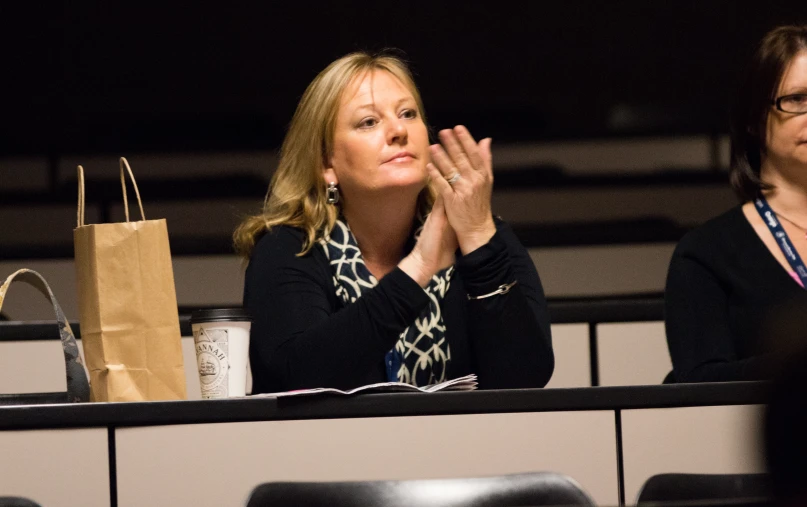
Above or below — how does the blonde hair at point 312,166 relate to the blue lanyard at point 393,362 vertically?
above

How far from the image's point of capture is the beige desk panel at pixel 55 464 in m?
1.13

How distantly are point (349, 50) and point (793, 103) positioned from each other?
1258mm

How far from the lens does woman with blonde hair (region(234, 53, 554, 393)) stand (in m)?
1.57

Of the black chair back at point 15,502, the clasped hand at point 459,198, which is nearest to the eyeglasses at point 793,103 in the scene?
the clasped hand at point 459,198

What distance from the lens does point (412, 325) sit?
5.82 feet

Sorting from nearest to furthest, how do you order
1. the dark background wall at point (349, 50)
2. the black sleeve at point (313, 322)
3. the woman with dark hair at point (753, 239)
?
1. the black sleeve at point (313, 322)
2. the woman with dark hair at point (753, 239)
3. the dark background wall at point (349, 50)

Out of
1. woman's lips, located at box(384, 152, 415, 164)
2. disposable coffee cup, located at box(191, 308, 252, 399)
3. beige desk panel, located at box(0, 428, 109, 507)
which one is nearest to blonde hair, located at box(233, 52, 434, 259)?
woman's lips, located at box(384, 152, 415, 164)

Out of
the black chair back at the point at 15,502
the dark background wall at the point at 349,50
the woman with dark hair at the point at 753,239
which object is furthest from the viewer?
the dark background wall at the point at 349,50

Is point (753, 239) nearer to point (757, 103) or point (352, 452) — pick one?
point (757, 103)

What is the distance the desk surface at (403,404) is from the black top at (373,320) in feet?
1.29

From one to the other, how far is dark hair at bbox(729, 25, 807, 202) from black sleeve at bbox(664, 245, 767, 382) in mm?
201

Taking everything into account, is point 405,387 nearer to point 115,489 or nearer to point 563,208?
point 115,489

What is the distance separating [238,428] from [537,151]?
1756 millimetres

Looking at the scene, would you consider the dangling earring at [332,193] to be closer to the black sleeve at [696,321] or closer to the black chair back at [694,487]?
the black sleeve at [696,321]
